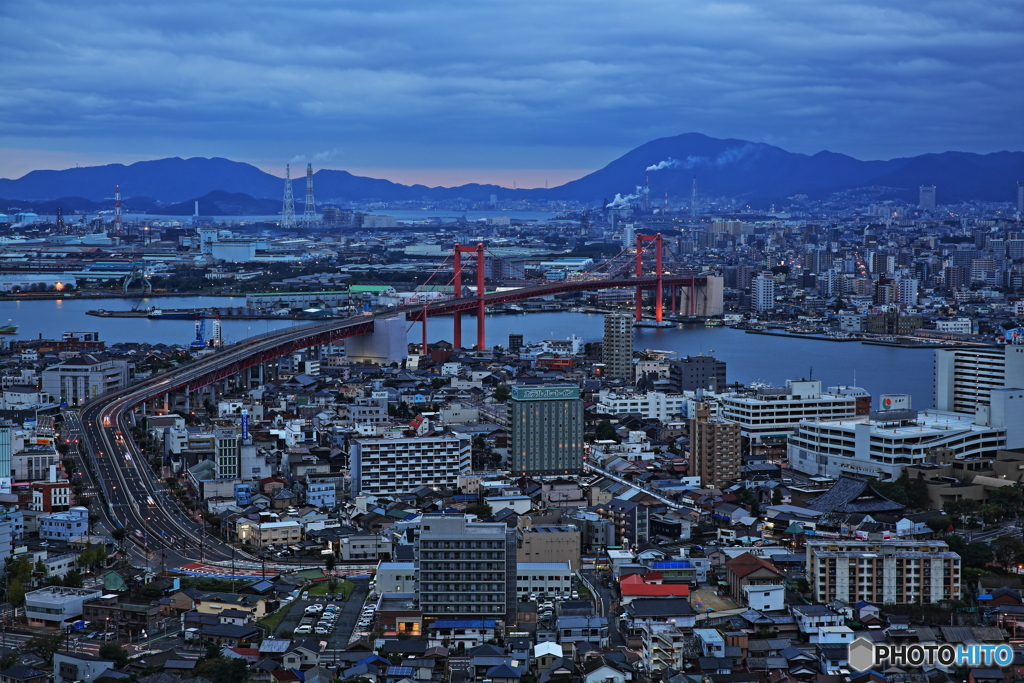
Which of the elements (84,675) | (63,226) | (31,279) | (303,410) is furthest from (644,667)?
(63,226)

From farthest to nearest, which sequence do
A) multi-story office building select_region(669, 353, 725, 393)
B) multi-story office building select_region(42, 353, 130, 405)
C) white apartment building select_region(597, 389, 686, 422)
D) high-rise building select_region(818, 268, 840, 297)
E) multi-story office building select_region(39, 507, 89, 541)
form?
high-rise building select_region(818, 268, 840, 297) < multi-story office building select_region(669, 353, 725, 393) < multi-story office building select_region(42, 353, 130, 405) < white apartment building select_region(597, 389, 686, 422) < multi-story office building select_region(39, 507, 89, 541)

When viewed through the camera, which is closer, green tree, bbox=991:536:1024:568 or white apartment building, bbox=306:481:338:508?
green tree, bbox=991:536:1024:568

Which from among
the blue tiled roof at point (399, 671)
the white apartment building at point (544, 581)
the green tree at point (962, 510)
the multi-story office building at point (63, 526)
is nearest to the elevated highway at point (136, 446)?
the multi-story office building at point (63, 526)

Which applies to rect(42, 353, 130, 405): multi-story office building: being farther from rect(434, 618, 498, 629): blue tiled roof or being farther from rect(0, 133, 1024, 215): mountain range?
rect(0, 133, 1024, 215): mountain range

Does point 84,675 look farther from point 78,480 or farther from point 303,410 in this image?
point 303,410

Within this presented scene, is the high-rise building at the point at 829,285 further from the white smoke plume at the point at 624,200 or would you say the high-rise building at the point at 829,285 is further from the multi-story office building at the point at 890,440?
the white smoke plume at the point at 624,200

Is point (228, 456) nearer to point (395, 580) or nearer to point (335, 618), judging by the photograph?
point (395, 580)

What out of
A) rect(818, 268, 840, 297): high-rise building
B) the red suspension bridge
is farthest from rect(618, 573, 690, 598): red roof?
rect(818, 268, 840, 297): high-rise building
